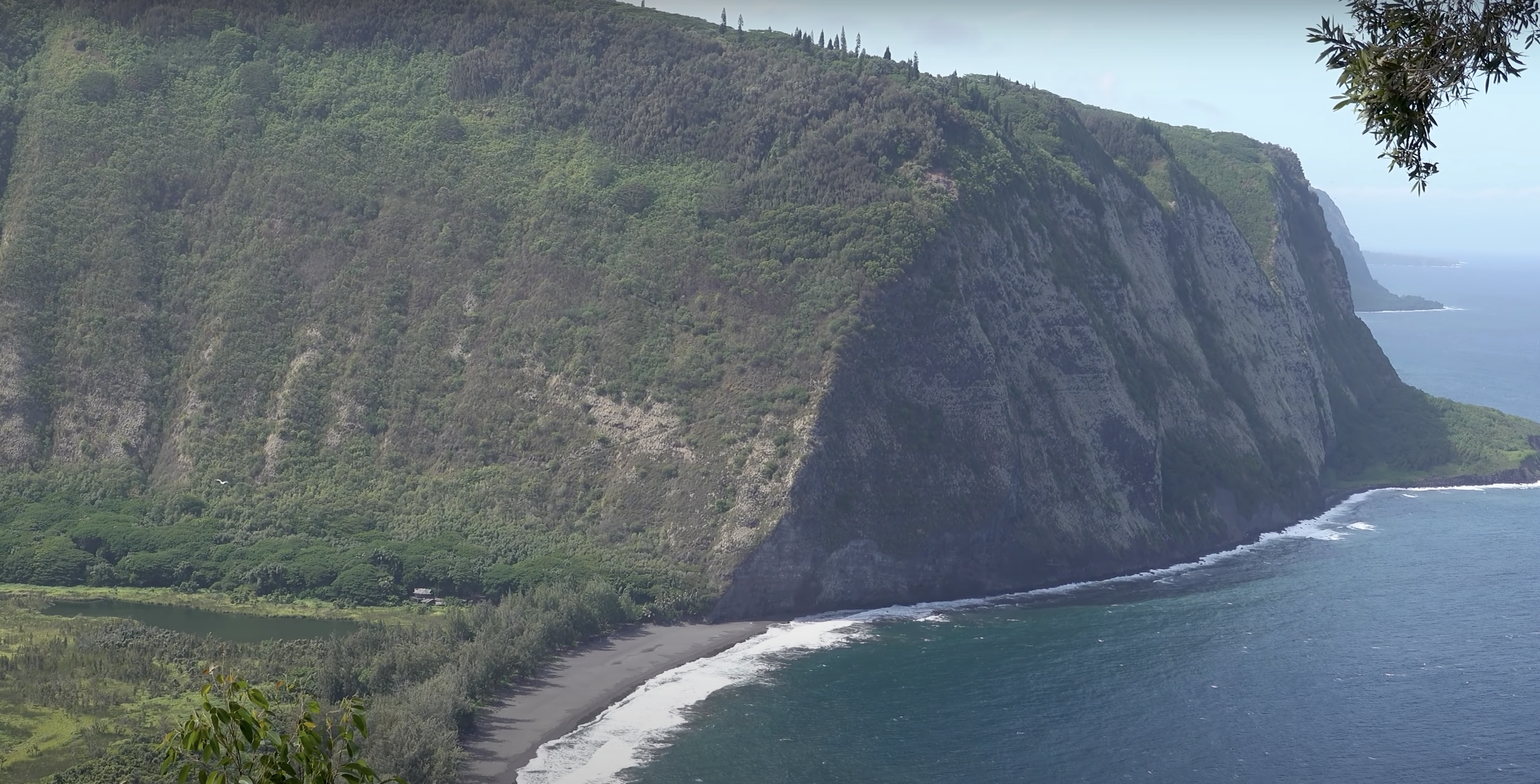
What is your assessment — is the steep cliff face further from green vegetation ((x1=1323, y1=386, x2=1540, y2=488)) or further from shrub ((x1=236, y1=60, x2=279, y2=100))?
green vegetation ((x1=1323, y1=386, x2=1540, y2=488))

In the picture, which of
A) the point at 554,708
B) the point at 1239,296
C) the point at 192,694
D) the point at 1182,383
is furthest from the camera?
the point at 1239,296

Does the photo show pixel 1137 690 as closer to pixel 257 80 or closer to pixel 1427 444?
pixel 1427 444

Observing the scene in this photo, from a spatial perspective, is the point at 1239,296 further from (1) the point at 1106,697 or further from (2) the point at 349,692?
(2) the point at 349,692

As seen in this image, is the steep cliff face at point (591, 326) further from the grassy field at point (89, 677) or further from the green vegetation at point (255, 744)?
the green vegetation at point (255, 744)

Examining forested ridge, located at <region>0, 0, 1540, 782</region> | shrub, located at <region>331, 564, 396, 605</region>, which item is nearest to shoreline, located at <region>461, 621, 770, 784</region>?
forested ridge, located at <region>0, 0, 1540, 782</region>

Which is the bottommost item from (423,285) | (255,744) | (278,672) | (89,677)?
(278,672)

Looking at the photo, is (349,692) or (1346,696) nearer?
(349,692)

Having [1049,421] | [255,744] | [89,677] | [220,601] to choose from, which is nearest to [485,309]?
[220,601]

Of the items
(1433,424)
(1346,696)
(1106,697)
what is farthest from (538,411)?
(1433,424)
